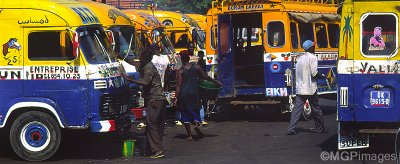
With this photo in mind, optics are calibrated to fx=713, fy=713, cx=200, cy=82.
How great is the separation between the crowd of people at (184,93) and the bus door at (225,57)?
300 cm

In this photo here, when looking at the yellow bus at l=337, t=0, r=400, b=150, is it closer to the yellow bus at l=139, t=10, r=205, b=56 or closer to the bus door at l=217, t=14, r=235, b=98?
the bus door at l=217, t=14, r=235, b=98

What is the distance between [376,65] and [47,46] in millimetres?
5141

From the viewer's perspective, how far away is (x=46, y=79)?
11320 mm

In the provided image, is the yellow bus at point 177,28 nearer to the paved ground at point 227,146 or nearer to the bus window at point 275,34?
the bus window at point 275,34

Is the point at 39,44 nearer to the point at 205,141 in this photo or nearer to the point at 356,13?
the point at 205,141

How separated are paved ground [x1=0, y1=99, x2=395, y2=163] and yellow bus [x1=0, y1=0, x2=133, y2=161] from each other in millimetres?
526

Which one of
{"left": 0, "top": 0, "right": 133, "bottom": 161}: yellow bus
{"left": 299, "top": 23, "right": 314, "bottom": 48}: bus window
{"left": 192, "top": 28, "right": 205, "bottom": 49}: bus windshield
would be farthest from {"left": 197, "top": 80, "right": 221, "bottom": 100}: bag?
{"left": 192, "top": 28, "right": 205, "bottom": 49}: bus windshield

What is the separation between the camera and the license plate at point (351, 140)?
10977 millimetres

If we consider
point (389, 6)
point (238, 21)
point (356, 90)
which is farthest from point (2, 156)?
point (238, 21)

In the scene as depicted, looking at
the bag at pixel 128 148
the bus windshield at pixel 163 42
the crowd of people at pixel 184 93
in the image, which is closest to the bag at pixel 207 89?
the crowd of people at pixel 184 93

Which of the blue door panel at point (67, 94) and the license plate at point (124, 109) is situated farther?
the license plate at point (124, 109)

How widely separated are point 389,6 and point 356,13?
0.48 meters

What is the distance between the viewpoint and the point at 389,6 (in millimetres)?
10500

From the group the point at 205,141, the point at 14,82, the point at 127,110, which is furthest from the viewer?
the point at 205,141
